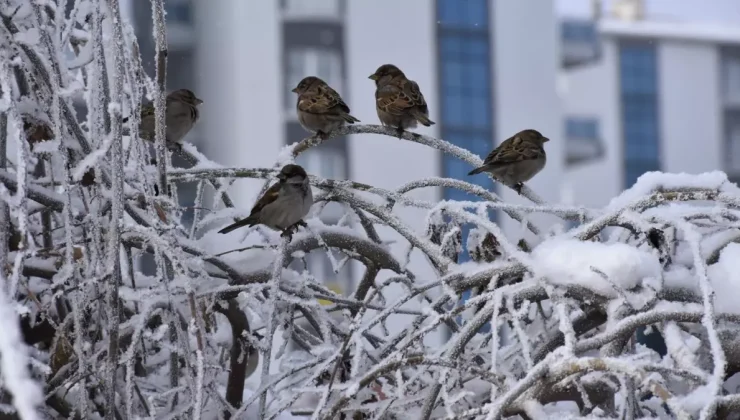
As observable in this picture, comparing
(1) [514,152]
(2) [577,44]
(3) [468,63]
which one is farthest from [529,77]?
(1) [514,152]

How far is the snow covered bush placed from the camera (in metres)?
2.08

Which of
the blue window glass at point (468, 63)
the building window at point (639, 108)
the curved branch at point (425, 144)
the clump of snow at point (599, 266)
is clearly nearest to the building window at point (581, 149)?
the building window at point (639, 108)

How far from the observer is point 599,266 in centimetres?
224

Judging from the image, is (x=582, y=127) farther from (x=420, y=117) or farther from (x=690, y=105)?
(x=420, y=117)

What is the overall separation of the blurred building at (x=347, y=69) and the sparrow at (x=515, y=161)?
65.2 feet

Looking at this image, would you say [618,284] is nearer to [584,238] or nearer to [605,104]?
[584,238]

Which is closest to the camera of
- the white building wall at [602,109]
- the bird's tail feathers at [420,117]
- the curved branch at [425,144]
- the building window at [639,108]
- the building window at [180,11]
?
the curved branch at [425,144]

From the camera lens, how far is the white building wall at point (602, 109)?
39344 mm

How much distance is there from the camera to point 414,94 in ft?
14.4

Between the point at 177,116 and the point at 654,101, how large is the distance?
128ft

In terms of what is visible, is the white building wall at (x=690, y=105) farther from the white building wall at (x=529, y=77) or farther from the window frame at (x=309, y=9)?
the window frame at (x=309, y=9)

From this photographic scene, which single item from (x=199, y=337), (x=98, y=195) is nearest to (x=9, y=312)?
(x=199, y=337)

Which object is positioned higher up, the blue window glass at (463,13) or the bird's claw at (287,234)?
the blue window glass at (463,13)

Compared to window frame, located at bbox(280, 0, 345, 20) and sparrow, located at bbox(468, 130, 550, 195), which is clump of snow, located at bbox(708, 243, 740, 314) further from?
window frame, located at bbox(280, 0, 345, 20)
